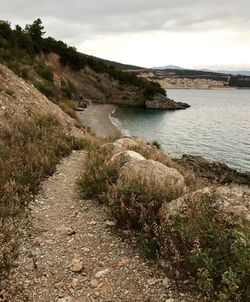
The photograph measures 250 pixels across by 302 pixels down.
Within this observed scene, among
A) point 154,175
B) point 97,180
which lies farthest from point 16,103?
point 154,175

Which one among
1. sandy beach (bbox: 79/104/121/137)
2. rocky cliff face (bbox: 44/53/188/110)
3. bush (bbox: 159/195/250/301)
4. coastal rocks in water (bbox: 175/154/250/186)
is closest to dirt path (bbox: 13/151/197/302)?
bush (bbox: 159/195/250/301)

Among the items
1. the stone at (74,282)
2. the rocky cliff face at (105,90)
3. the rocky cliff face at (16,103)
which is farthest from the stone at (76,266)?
the rocky cliff face at (105,90)

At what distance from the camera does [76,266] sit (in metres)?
5.69

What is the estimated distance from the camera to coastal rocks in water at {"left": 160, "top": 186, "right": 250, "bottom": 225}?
5316 millimetres

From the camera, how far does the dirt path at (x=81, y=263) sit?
199 inches

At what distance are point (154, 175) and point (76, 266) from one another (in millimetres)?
2629

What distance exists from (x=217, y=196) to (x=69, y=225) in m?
2.86

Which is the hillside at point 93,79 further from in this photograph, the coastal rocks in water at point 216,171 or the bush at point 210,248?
the bush at point 210,248

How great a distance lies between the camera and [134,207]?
6473 mm

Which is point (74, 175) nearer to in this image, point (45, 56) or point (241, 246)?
point (241, 246)

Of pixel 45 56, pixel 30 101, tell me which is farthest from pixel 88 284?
pixel 45 56

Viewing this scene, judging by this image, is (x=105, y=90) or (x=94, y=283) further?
(x=105, y=90)

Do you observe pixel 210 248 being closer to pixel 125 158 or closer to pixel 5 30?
pixel 125 158

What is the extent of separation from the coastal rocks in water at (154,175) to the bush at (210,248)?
1148 millimetres
